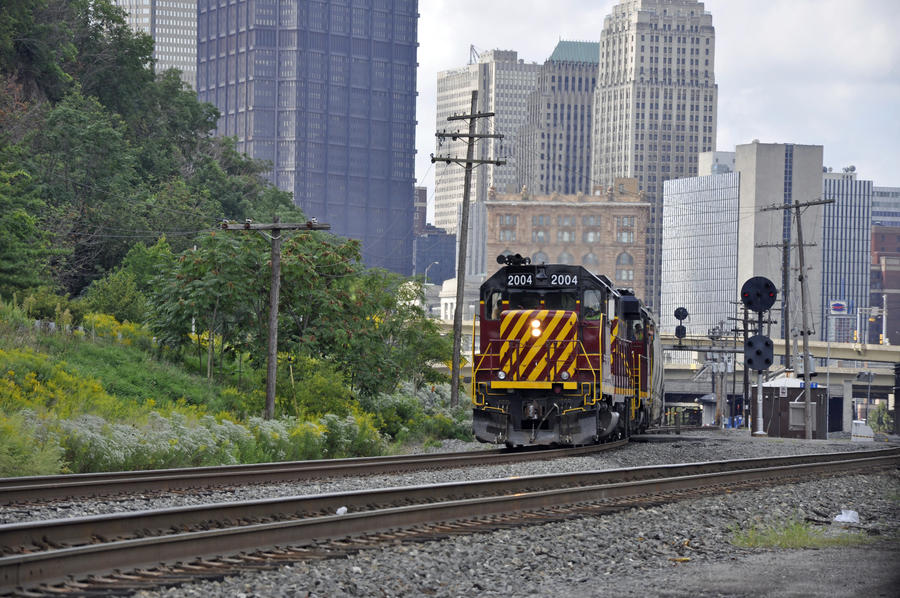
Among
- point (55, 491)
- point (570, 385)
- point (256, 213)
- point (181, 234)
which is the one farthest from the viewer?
point (256, 213)

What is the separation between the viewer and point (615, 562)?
11.7 meters

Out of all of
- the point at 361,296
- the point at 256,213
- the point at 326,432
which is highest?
the point at 256,213

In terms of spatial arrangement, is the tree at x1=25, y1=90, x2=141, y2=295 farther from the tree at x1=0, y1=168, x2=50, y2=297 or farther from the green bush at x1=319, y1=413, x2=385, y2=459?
the green bush at x1=319, y1=413, x2=385, y2=459

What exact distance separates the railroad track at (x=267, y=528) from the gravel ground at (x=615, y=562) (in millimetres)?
397

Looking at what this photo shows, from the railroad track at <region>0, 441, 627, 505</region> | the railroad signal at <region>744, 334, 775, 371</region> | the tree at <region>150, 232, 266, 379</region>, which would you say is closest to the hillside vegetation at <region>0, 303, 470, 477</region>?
the tree at <region>150, 232, 266, 379</region>

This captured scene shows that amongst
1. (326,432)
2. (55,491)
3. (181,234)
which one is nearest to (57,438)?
(55,491)

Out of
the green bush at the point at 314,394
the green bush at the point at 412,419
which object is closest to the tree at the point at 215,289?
the green bush at the point at 314,394

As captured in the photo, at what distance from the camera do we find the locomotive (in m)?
24.7

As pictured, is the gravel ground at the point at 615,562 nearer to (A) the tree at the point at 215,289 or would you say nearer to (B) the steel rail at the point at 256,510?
(B) the steel rail at the point at 256,510

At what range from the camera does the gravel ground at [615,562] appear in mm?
9938

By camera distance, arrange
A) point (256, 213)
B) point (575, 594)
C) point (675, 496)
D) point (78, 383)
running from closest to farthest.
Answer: point (575, 594), point (675, 496), point (78, 383), point (256, 213)

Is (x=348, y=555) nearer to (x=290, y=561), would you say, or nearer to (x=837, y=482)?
(x=290, y=561)

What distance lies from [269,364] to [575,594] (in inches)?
903

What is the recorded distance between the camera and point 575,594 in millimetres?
9922
